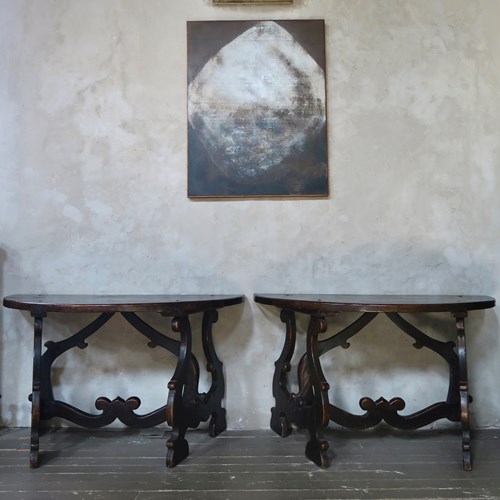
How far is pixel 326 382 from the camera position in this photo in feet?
6.89

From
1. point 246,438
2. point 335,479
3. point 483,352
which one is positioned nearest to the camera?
point 335,479

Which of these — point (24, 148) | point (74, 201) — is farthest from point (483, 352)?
point (24, 148)

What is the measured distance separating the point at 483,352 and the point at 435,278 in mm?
524

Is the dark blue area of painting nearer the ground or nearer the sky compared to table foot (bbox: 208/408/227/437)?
nearer the sky

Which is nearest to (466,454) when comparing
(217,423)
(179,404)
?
(217,423)

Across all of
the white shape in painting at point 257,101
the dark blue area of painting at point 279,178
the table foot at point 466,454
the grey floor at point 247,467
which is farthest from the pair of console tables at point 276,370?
the white shape in painting at point 257,101

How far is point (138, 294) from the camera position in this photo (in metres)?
2.66

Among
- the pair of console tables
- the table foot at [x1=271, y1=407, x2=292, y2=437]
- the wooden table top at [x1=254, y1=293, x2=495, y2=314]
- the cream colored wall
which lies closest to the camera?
the wooden table top at [x1=254, y1=293, x2=495, y2=314]

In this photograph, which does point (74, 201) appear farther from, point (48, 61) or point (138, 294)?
point (48, 61)

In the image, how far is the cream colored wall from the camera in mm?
2658

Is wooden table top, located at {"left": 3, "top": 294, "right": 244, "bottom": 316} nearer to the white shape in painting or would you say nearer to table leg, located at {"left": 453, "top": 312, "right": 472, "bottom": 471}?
the white shape in painting

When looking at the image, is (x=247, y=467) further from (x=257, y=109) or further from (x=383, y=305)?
(x=257, y=109)

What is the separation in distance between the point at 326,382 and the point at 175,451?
78 cm

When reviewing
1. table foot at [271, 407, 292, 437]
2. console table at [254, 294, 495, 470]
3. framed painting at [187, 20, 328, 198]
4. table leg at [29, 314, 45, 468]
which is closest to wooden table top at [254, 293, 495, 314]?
console table at [254, 294, 495, 470]
